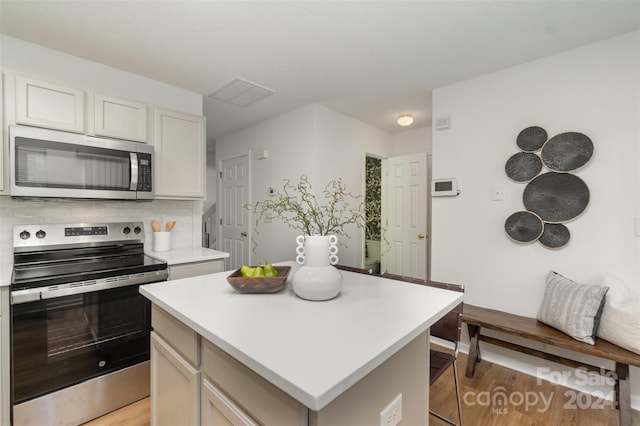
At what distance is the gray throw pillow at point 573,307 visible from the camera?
1.85 metres

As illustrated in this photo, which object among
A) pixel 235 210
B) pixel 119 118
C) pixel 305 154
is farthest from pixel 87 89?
pixel 235 210

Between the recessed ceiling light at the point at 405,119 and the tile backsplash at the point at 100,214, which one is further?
the recessed ceiling light at the point at 405,119

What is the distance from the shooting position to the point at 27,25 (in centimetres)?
190

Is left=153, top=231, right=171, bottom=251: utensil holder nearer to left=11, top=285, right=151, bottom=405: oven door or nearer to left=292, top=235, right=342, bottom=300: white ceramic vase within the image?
left=11, top=285, right=151, bottom=405: oven door

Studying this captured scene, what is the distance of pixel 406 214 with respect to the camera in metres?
3.94

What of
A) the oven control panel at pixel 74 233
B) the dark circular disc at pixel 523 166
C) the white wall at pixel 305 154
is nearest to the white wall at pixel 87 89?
the oven control panel at pixel 74 233

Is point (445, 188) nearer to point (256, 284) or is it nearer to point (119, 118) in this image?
point (256, 284)

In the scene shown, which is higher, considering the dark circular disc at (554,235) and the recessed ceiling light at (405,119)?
the recessed ceiling light at (405,119)

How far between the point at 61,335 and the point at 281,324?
167 cm

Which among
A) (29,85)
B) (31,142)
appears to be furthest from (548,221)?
(29,85)

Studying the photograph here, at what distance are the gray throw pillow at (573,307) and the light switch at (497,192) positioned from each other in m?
0.72

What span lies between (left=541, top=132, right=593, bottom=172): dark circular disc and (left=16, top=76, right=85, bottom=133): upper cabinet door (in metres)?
3.50

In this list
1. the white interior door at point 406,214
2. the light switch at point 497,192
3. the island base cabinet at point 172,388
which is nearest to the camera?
the island base cabinet at point 172,388

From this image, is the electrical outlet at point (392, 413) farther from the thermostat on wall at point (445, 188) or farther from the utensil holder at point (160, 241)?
the utensil holder at point (160, 241)
